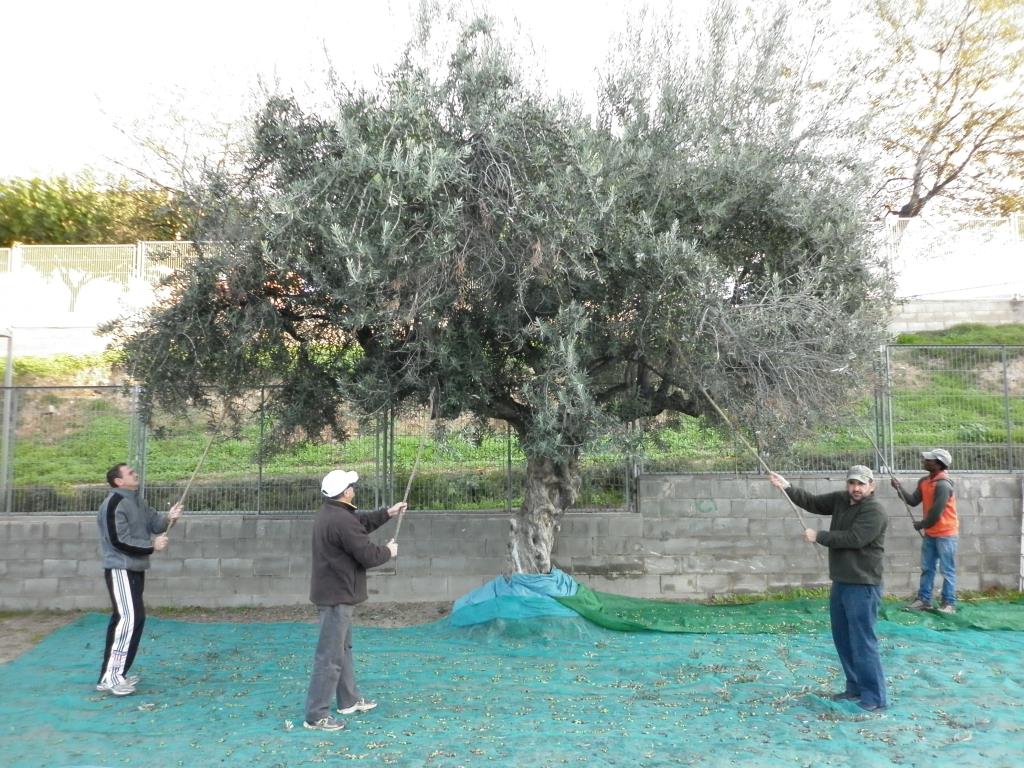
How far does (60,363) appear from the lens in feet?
53.2

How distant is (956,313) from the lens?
16.8 meters

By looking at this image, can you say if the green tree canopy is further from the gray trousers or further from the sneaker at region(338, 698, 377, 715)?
the sneaker at region(338, 698, 377, 715)

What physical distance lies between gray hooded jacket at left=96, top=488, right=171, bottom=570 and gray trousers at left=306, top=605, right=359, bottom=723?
1.90 m

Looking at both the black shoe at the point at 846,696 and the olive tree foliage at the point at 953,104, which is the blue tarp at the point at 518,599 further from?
the olive tree foliage at the point at 953,104

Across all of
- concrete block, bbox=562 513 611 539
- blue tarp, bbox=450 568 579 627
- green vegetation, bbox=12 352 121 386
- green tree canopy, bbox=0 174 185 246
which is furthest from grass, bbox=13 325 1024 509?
green tree canopy, bbox=0 174 185 246

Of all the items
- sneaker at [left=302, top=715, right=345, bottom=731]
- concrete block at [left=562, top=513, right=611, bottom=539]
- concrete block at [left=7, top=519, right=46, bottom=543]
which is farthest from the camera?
concrete block at [left=7, top=519, right=46, bottom=543]

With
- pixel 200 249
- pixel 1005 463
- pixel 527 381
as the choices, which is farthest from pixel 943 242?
pixel 200 249

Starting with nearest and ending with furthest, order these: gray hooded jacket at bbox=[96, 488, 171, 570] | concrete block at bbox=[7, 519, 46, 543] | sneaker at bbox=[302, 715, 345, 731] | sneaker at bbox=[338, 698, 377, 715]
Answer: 1. sneaker at bbox=[302, 715, 345, 731]
2. sneaker at bbox=[338, 698, 377, 715]
3. gray hooded jacket at bbox=[96, 488, 171, 570]
4. concrete block at bbox=[7, 519, 46, 543]

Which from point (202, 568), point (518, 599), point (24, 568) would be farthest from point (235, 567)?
point (518, 599)

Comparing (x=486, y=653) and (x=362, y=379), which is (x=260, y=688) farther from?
(x=362, y=379)

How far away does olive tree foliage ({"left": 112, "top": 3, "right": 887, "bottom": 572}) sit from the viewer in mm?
5852

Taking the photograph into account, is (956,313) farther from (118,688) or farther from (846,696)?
(118,688)

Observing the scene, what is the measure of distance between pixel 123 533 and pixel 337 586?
210cm

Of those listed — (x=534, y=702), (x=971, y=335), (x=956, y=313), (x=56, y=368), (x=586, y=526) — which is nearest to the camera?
(x=534, y=702)
